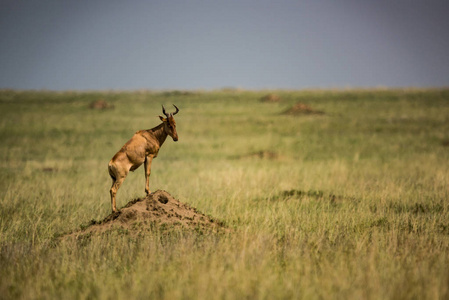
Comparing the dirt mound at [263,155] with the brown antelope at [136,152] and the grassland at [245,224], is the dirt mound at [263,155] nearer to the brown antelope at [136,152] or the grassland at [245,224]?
the grassland at [245,224]

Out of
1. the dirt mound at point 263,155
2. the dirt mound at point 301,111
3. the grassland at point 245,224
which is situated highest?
the dirt mound at point 301,111

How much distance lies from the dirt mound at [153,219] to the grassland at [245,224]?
0.73 feet

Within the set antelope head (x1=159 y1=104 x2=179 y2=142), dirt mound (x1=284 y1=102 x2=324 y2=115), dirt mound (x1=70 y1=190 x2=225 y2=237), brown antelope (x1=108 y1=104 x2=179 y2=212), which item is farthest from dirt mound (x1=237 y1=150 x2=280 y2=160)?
dirt mound (x1=284 y1=102 x2=324 y2=115)

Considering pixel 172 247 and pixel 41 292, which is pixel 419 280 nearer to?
pixel 172 247

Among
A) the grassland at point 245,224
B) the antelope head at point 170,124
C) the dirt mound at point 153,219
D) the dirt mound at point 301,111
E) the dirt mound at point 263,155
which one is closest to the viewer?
the grassland at point 245,224

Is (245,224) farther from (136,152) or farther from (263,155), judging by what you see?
(263,155)

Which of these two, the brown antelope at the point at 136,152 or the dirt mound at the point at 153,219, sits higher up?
the brown antelope at the point at 136,152

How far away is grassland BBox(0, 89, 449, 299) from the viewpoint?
5.66m

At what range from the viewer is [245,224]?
9.47 meters

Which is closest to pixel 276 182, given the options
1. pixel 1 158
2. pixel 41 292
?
pixel 41 292

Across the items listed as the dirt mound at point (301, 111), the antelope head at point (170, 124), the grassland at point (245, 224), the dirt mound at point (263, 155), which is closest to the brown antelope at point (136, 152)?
the antelope head at point (170, 124)

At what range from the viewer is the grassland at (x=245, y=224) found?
5656mm

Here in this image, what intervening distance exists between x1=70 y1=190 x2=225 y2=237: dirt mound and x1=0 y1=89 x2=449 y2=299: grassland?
0.22 metres

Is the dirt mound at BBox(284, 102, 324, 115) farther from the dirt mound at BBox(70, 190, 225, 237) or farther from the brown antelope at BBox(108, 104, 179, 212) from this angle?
the brown antelope at BBox(108, 104, 179, 212)
